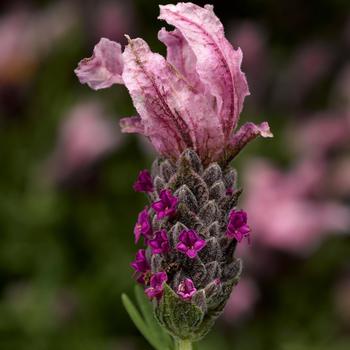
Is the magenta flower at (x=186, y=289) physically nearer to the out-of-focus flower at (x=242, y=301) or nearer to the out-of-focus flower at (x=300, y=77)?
the out-of-focus flower at (x=242, y=301)

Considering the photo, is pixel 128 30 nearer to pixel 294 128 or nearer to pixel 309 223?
pixel 294 128

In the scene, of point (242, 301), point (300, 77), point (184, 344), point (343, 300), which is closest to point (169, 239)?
point (184, 344)

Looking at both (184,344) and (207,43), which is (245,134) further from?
(184,344)

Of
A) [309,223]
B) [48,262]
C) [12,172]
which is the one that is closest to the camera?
[309,223]

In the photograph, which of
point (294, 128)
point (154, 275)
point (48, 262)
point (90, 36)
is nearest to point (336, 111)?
point (294, 128)

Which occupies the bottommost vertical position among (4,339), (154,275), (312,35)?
(312,35)

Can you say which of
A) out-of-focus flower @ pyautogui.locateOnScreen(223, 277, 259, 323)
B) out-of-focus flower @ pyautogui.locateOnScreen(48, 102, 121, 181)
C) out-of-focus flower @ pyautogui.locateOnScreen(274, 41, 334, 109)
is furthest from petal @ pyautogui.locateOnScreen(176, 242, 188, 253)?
out-of-focus flower @ pyautogui.locateOnScreen(274, 41, 334, 109)

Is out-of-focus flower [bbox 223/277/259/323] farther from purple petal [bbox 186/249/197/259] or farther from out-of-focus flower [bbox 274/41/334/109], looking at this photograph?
purple petal [bbox 186/249/197/259]
